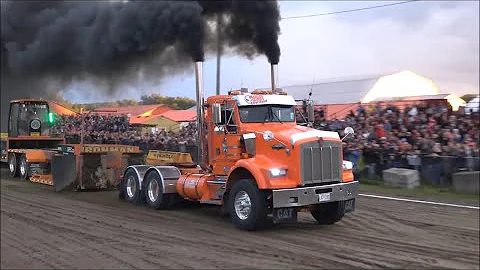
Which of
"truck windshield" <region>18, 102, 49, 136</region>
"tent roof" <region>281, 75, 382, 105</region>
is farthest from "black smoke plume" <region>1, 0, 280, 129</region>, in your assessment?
"tent roof" <region>281, 75, 382, 105</region>

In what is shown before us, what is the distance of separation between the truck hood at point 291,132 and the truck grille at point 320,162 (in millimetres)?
124

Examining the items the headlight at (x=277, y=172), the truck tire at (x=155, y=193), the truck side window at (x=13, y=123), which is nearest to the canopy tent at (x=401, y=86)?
the truck side window at (x=13, y=123)

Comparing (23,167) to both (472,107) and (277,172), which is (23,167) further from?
(472,107)

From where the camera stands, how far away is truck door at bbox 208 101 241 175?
8.89 m

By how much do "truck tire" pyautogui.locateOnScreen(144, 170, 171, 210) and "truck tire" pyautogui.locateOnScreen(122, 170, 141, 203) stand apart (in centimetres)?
28

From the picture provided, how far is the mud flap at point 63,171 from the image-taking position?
40.7 ft

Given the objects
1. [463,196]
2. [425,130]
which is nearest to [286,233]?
[463,196]

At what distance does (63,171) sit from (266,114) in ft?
20.3

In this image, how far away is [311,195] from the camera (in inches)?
316

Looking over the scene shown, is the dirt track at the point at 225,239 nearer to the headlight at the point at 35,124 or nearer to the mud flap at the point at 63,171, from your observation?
the mud flap at the point at 63,171

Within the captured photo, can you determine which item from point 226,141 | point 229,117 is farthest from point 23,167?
point 229,117

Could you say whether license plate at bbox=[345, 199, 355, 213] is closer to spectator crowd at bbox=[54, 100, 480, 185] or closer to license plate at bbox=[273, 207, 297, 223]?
license plate at bbox=[273, 207, 297, 223]

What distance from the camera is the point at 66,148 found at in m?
12.7

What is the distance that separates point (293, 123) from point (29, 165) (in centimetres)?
799
